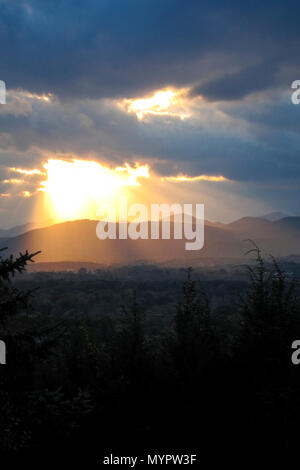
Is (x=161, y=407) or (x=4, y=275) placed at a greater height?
(x=4, y=275)

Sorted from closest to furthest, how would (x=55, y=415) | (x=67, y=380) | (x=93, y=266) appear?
(x=55, y=415) → (x=67, y=380) → (x=93, y=266)

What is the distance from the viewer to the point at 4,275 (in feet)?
25.8

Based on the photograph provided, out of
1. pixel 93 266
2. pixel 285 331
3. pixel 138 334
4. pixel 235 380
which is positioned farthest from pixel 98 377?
pixel 93 266

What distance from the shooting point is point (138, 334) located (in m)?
12.2

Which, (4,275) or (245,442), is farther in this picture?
(245,442)

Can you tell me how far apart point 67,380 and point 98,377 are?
83.6 inches
